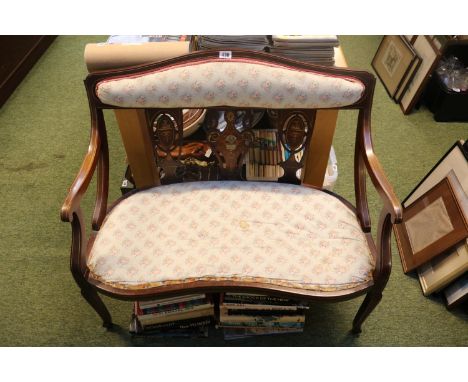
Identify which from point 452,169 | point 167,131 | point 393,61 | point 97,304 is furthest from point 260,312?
point 393,61

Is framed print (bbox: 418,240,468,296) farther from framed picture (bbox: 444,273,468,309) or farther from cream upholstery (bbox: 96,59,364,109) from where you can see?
cream upholstery (bbox: 96,59,364,109)

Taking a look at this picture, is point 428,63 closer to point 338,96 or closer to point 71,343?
point 338,96

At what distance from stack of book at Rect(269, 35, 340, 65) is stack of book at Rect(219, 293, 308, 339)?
0.96m

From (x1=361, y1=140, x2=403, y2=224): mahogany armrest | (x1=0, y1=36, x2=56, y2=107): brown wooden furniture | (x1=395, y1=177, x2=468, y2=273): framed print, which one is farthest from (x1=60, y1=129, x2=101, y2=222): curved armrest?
(x1=0, y1=36, x2=56, y2=107): brown wooden furniture

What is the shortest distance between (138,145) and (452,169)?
140cm

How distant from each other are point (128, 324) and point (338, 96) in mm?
1312

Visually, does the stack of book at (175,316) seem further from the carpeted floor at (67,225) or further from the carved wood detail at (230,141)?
the carved wood detail at (230,141)

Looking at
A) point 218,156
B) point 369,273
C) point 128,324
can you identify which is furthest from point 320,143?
point 128,324

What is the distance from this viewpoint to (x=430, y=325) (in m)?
1.63

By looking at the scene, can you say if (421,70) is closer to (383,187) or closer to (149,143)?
(383,187)

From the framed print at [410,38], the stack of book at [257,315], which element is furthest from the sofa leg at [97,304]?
the framed print at [410,38]

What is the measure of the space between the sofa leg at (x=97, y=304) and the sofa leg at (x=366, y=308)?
1.03m

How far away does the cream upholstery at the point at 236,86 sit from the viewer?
50.6 inches

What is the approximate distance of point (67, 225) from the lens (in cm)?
200
